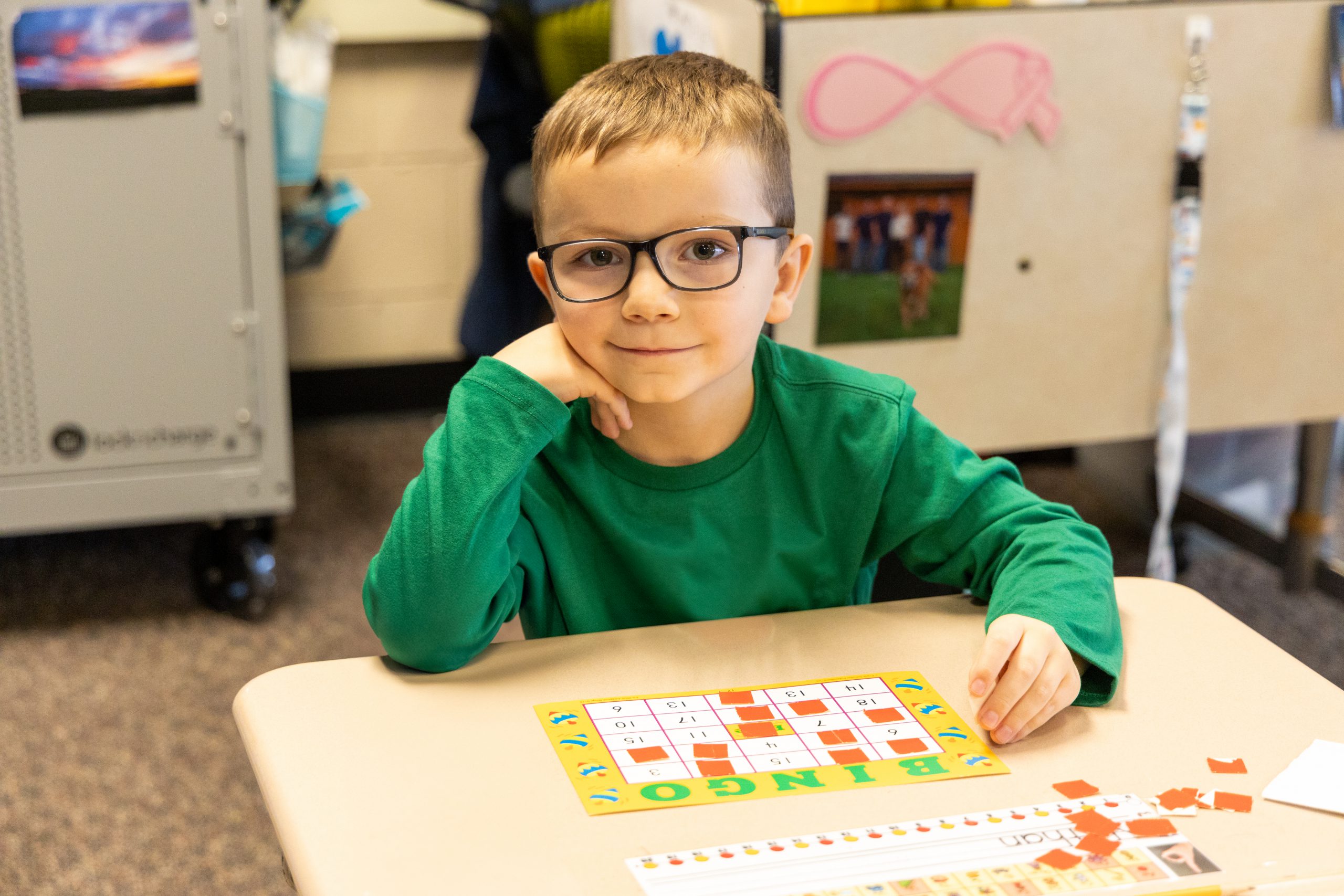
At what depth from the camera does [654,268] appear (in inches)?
35.3

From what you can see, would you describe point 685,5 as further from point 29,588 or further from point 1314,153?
point 29,588

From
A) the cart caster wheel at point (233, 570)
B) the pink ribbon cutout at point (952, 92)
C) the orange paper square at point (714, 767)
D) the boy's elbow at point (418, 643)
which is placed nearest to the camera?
the orange paper square at point (714, 767)

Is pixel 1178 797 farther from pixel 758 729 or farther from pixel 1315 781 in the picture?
pixel 758 729

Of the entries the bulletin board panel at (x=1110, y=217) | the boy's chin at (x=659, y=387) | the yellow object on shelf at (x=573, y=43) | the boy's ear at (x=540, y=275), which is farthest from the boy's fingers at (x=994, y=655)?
the yellow object on shelf at (x=573, y=43)

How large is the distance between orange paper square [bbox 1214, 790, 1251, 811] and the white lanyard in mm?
1032

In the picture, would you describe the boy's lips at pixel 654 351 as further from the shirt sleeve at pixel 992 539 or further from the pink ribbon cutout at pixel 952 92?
the pink ribbon cutout at pixel 952 92

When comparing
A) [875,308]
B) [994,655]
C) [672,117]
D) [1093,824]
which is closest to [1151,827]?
[1093,824]

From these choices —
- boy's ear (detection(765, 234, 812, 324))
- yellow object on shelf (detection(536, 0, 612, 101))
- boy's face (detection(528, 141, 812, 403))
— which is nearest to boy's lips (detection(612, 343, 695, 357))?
boy's face (detection(528, 141, 812, 403))

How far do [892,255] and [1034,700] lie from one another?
3.29ft

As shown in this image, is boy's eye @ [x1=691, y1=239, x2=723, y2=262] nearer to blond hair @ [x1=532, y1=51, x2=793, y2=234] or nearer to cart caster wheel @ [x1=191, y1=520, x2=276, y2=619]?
blond hair @ [x1=532, y1=51, x2=793, y2=234]

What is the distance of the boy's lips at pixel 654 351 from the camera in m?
0.93

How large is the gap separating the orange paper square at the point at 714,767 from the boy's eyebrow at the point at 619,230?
35 cm

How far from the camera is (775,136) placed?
1002mm

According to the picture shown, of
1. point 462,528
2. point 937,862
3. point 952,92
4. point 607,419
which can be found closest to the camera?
point 937,862
